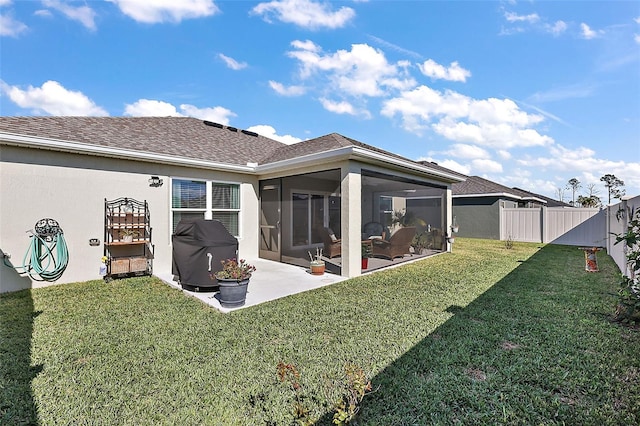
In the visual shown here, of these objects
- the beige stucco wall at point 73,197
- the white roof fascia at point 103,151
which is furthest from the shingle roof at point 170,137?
the beige stucco wall at point 73,197

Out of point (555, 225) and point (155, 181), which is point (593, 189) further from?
point (155, 181)

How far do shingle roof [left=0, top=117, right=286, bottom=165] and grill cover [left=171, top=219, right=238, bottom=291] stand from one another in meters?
2.59

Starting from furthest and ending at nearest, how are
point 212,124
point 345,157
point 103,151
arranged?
1. point 212,124
2. point 345,157
3. point 103,151

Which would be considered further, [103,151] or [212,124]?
[212,124]

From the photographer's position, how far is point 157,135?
854 cm

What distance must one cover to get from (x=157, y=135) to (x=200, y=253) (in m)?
4.82

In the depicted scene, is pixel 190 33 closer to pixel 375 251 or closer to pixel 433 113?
pixel 375 251

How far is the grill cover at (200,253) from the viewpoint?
5.71 metres

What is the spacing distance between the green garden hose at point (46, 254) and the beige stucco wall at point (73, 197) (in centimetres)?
10

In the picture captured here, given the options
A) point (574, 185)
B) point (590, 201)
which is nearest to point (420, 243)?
point (590, 201)

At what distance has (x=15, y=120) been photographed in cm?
625

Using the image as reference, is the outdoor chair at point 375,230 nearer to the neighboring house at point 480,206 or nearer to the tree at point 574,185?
the neighboring house at point 480,206

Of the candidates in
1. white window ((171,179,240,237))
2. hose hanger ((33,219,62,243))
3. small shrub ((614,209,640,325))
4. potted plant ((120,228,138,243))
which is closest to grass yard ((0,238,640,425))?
small shrub ((614,209,640,325))

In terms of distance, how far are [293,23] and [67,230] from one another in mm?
7958
